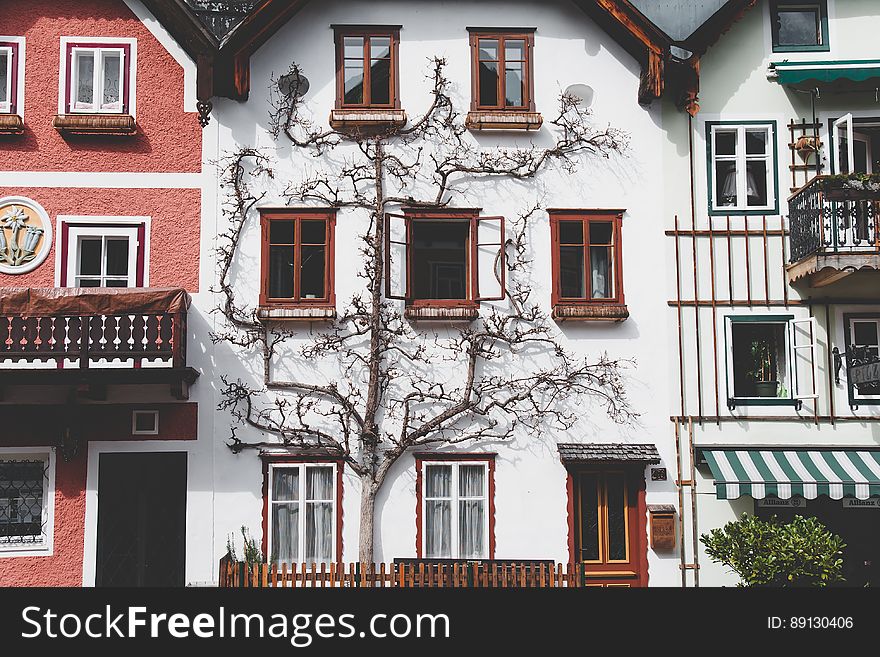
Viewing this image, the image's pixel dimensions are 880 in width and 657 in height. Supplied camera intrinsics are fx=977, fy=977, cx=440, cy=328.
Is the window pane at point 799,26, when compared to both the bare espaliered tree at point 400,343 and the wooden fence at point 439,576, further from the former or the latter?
the wooden fence at point 439,576

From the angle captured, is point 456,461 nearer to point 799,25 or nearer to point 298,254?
point 298,254

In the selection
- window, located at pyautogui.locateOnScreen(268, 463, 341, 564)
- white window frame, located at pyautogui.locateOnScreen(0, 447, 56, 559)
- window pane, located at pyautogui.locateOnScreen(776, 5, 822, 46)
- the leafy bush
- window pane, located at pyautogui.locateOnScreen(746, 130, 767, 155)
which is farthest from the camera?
window pane, located at pyautogui.locateOnScreen(776, 5, 822, 46)

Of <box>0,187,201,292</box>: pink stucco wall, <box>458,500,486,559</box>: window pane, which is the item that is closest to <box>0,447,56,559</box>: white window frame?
<box>0,187,201,292</box>: pink stucco wall

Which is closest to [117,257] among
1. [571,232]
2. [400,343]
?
[400,343]

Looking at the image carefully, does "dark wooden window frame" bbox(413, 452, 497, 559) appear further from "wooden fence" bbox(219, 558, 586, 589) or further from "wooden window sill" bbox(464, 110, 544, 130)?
"wooden window sill" bbox(464, 110, 544, 130)

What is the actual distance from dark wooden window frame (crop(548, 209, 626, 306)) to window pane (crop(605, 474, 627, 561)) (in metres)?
2.78

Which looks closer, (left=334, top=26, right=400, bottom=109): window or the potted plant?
the potted plant

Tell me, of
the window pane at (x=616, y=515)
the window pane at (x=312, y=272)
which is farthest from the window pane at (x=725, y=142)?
the window pane at (x=312, y=272)

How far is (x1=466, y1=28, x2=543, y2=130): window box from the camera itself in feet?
51.8

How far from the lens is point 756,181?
15.9m

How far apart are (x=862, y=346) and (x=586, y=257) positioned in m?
4.61

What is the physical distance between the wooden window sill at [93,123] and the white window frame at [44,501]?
4951 millimetres

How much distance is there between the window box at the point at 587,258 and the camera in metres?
15.5

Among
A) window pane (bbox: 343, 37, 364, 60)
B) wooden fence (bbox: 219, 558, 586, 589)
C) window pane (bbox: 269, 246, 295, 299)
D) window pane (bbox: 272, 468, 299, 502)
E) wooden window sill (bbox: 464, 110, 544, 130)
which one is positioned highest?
window pane (bbox: 343, 37, 364, 60)
